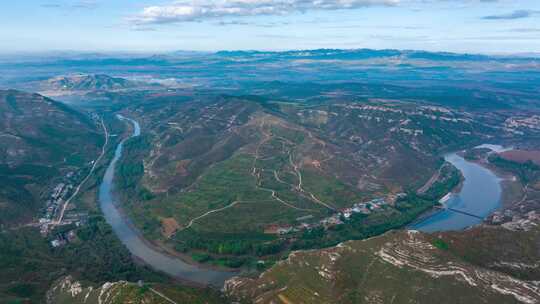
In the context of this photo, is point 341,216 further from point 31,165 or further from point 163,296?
point 31,165

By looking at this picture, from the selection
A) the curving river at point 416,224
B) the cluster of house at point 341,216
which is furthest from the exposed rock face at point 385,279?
the cluster of house at point 341,216

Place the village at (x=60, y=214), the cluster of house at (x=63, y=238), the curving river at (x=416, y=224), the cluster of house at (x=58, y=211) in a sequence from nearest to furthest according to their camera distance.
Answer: the curving river at (x=416, y=224)
the cluster of house at (x=63, y=238)
the village at (x=60, y=214)
the cluster of house at (x=58, y=211)

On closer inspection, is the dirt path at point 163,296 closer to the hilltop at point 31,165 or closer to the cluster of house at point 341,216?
the cluster of house at point 341,216

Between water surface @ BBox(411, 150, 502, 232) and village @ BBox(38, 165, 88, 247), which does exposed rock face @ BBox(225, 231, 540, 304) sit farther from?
village @ BBox(38, 165, 88, 247)

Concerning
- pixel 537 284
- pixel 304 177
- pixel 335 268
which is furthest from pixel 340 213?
pixel 537 284

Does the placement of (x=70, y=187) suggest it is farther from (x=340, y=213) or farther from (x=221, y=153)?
(x=340, y=213)

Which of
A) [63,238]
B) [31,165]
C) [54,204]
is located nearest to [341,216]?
[63,238]

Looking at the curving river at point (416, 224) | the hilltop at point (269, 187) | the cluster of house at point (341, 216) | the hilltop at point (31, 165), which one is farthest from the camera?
the hilltop at point (31, 165)
